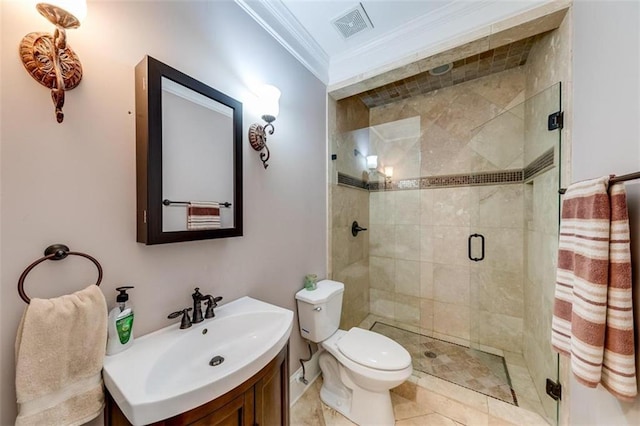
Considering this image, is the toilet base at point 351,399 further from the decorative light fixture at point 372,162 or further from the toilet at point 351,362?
the decorative light fixture at point 372,162

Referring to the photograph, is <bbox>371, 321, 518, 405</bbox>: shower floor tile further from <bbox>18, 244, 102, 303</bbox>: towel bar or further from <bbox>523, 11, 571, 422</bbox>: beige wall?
<bbox>18, 244, 102, 303</bbox>: towel bar

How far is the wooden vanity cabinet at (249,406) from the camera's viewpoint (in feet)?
2.27

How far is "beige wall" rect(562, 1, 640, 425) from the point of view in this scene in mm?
741

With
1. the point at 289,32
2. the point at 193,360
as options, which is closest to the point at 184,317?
the point at 193,360

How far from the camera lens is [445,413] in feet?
5.03

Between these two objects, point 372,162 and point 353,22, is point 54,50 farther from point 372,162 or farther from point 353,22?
point 372,162

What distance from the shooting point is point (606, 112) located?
2.97ft

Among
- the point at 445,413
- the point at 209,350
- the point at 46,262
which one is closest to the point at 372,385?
the point at 445,413

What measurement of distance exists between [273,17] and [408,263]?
2401 mm

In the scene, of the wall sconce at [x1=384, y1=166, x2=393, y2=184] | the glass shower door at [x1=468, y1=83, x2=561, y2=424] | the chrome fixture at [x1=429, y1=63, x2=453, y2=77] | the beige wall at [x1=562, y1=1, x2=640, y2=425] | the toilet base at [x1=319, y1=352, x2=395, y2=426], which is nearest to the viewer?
the beige wall at [x1=562, y1=1, x2=640, y2=425]

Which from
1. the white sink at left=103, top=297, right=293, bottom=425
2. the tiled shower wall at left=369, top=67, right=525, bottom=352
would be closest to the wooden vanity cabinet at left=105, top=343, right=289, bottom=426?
the white sink at left=103, top=297, right=293, bottom=425

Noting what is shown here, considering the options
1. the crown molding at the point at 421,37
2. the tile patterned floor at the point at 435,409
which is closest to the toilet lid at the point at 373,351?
the tile patterned floor at the point at 435,409

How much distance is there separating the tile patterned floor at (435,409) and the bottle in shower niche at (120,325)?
1208 mm

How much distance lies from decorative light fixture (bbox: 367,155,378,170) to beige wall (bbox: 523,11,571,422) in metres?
1.28
